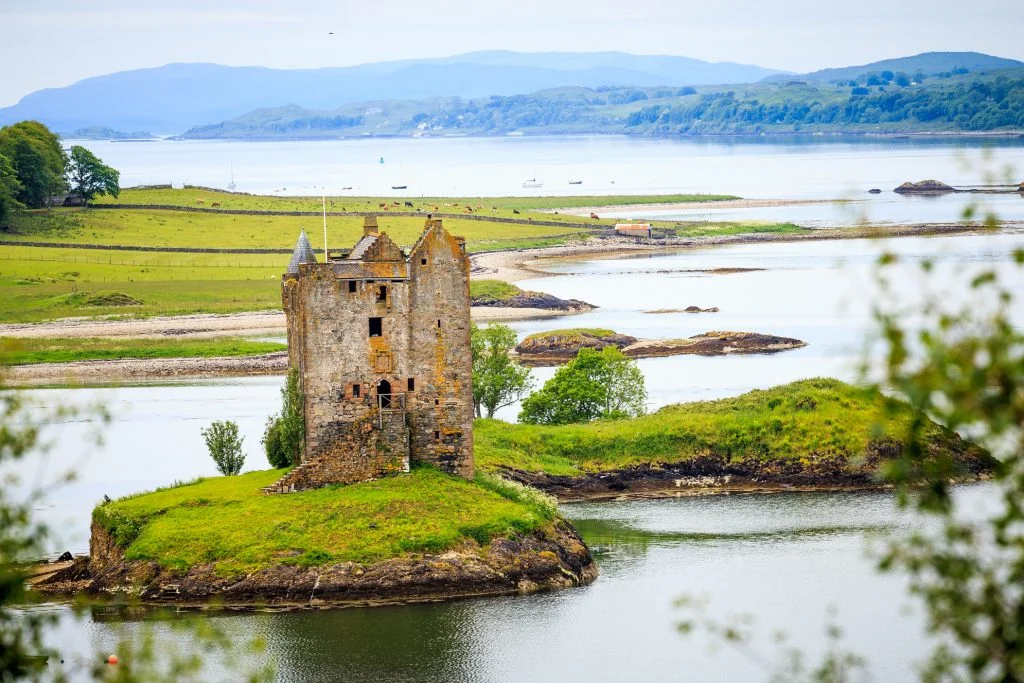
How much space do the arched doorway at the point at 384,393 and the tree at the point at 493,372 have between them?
22536 millimetres

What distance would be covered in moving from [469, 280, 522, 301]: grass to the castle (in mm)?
72025

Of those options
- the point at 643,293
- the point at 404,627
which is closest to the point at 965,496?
the point at 404,627

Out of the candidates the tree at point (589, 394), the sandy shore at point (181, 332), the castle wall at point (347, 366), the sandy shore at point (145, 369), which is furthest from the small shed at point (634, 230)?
the castle wall at point (347, 366)

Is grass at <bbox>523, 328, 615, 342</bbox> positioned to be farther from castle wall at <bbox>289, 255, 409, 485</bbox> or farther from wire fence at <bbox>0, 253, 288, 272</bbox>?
castle wall at <bbox>289, 255, 409, 485</bbox>

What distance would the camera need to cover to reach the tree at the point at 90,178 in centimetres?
16725

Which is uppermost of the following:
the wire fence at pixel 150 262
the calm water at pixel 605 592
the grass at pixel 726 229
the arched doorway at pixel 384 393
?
the arched doorway at pixel 384 393

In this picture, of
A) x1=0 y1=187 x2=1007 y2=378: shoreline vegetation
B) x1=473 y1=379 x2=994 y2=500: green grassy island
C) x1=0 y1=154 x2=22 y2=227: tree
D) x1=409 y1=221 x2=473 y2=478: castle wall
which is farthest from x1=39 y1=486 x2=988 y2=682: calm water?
x1=0 y1=154 x2=22 y2=227: tree

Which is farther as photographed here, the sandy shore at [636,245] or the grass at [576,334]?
the sandy shore at [636,245]

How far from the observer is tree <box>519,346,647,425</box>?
7231 cm

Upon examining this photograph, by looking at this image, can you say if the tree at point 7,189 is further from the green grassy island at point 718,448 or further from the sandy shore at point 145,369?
the green grassy island at point 718,448

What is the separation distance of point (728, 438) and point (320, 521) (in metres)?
22.9

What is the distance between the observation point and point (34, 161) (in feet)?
515

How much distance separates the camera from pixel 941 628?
14.6 m

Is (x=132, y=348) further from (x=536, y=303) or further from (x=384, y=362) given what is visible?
(x=384, y=362)
